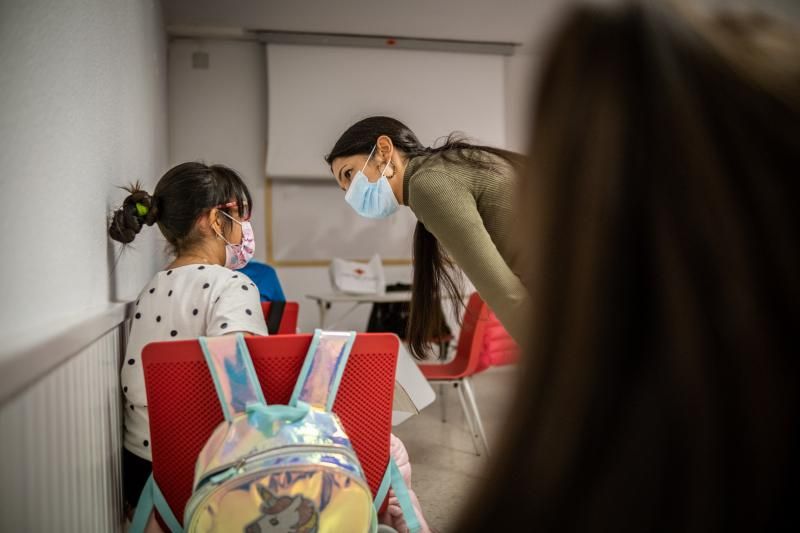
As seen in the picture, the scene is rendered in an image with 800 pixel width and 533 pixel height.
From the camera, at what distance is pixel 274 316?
86.7 inches

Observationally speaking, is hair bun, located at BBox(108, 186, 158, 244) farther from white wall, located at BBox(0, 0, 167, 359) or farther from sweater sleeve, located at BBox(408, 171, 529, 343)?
sweater sleeve, located at BBox(408, 171, 529, 343)

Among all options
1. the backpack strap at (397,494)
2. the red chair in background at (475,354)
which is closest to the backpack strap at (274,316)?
the red chair in background at (475,354)

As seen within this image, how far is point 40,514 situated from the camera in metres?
0.81

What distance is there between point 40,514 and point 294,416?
37 centimetres

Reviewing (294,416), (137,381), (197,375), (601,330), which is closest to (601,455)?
(601,330)

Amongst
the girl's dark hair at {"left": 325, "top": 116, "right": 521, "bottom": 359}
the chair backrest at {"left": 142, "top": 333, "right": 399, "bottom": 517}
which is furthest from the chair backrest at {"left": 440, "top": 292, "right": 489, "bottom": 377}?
the chair backrest at {"left": 142, "top": 333, "right": 399, "bottom": 517}

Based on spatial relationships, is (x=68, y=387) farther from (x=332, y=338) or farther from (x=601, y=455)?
(x=601, y=455)

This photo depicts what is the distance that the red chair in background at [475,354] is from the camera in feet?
8.75

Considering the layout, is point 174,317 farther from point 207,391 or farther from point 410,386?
point 410,386

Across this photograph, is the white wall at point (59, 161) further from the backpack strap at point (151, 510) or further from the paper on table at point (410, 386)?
the paper on table at point (410, 386)

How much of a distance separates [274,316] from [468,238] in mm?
1071

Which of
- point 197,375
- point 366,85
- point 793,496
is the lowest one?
point 197,375

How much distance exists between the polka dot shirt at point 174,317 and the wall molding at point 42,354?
0.69 feet

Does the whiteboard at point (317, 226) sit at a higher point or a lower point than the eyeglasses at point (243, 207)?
lower
